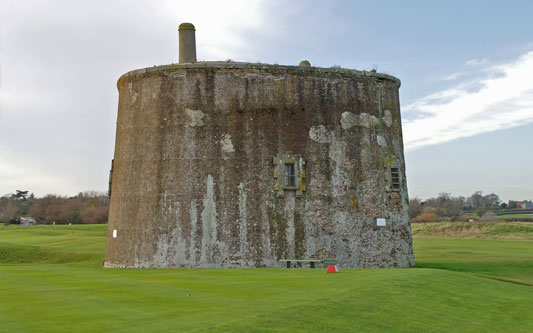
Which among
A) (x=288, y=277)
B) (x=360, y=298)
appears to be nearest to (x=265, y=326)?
(x=360, y=298)

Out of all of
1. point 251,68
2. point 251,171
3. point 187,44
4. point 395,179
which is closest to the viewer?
point 251,171

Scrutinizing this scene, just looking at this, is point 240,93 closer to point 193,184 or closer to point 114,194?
point 193,184

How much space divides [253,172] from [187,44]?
22.7 feet

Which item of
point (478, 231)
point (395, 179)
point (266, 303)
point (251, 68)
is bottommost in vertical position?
point (266, 303)

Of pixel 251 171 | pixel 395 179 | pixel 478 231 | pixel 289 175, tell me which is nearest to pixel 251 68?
pixel 251 171

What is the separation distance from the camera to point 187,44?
944 inches

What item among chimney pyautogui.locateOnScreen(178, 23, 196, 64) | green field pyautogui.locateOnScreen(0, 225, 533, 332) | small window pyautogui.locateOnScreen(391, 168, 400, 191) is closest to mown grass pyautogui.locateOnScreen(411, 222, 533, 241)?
small window pyautogui.locateOnScreen(391, 168, 400, 191)

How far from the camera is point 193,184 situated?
20.8 m

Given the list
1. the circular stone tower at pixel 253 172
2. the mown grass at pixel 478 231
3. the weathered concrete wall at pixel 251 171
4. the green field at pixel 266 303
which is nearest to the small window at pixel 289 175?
the circular stone tower at pixel 253 172

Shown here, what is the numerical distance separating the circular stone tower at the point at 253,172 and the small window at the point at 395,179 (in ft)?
0.22

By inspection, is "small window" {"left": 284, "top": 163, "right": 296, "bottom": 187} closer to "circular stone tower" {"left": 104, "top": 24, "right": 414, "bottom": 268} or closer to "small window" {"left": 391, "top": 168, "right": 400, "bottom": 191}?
"circular stone tower" {"left": 104, "top": 24, "right": 414, "bottom": 268}

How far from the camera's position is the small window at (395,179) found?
73.7 ft

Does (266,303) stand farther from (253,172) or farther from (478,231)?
(478,231)

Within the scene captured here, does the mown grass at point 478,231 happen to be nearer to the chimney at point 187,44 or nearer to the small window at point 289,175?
the small window at point 289,175
